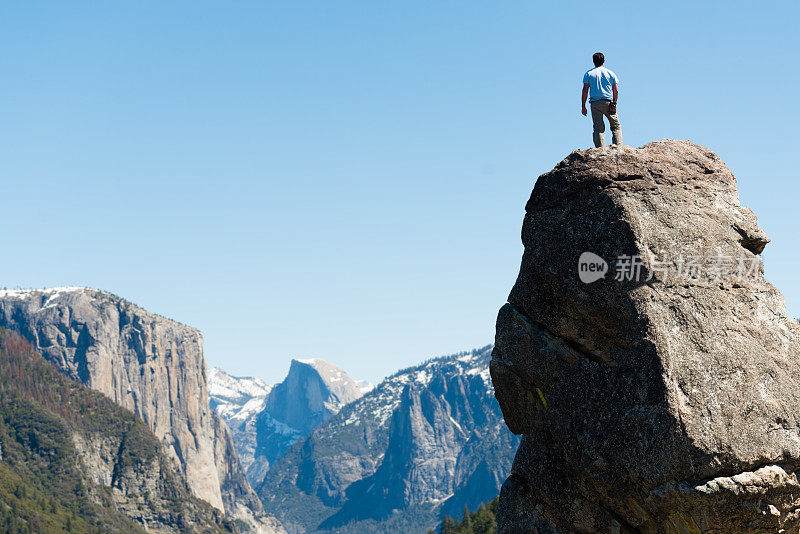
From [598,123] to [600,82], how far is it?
4.06ft

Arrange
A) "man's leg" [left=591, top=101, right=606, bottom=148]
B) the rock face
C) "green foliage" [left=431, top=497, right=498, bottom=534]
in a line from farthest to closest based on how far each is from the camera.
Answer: "green foliage" [left=431, top=497, right=498, bottom=534]
"man's leg" [left=591, top=101, right=606, bottom=148]
the rock face

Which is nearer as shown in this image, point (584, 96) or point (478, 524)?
point (584, 96)

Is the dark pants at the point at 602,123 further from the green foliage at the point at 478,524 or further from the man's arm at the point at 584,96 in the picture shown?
the green foliage at the point at 478,524

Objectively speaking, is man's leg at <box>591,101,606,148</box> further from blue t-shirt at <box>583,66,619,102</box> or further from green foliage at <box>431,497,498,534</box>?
green foliage at <box>431,497,498,534</box>

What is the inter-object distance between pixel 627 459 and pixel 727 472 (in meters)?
2.15

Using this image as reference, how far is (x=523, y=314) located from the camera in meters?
21.5

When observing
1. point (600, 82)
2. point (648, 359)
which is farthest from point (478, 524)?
point (648, 359)

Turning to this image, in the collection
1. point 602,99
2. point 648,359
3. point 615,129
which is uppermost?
point 602,99

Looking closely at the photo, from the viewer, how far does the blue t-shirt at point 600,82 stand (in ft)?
74.5

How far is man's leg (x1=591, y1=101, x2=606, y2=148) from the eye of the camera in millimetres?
22703

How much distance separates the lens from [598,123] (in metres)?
22.8

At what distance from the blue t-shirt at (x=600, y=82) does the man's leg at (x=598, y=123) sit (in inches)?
8.4

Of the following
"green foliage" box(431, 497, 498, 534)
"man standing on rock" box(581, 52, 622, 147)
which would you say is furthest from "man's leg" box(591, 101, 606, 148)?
"green foliage" box(431, 497, 498, 534)

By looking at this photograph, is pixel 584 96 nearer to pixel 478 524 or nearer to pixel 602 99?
pixel 602 99
